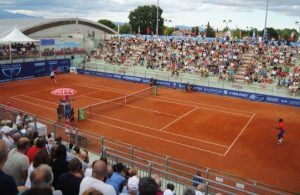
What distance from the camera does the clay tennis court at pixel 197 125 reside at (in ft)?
58.1

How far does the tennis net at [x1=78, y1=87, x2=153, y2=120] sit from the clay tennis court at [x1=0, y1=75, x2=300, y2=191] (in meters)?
0.37

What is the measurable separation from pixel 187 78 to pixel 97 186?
116 feet

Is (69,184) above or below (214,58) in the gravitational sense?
below

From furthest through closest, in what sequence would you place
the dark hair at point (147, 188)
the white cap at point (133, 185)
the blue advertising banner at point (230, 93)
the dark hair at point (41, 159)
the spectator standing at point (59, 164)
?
the blue advertising banner at point (230, 93)
the spectator standing at point (59, 164)
the white cap at point (133, 185)
the dark hair at point (41, 159)
the dark hair at point (147, 188)

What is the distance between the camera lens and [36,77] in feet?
144

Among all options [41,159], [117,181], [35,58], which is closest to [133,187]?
[117,181]

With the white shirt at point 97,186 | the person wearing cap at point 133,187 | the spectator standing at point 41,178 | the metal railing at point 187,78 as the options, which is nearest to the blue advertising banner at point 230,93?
the metal railing at point 187,78

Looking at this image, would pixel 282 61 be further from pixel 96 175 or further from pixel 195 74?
pixel 96 175

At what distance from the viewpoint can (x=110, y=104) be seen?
97.2ft

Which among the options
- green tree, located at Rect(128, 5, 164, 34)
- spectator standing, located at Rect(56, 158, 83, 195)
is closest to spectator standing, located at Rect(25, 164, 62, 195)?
spectator standing, located at Rect(56, 158, 83, 195)

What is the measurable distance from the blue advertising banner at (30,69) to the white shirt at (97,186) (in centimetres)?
3842

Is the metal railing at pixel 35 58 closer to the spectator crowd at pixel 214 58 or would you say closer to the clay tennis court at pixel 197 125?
the clay tennis court at pixel 197 125

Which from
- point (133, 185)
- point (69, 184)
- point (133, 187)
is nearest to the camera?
point (69, 184)

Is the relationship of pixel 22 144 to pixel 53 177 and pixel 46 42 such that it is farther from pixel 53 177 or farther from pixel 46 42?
pixel 46 42
